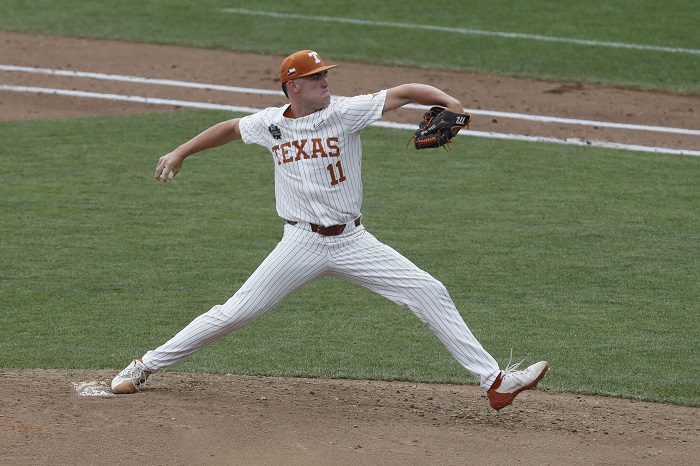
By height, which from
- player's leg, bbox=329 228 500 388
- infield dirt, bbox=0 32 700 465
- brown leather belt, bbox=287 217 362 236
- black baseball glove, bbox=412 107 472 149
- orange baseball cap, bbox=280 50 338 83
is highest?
orange baseball cap, bbox=280 50 338 83

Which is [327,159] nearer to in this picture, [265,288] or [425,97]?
[425,97]

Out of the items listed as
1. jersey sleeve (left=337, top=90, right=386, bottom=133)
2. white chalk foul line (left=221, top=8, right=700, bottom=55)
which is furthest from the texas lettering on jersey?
white chalk foul line (left=221, top=8, right=700, bottom=55)

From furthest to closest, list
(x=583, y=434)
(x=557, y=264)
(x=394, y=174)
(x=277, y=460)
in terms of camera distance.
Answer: (x=394, y=174) → (x=557, y=264) → (x=583, y=434) → (x=277, y=460)

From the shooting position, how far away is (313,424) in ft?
19.2

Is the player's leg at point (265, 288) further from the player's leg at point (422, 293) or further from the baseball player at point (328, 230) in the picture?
the player's leg at point (422, 293)

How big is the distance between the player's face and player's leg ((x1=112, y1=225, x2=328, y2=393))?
630 millimetres

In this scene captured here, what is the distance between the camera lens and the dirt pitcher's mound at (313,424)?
543cm

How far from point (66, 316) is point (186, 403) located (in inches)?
79.7

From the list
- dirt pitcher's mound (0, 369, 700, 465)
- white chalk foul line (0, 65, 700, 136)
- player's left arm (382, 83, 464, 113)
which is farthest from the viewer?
white chalk foul line (0, 65, 700, 136)

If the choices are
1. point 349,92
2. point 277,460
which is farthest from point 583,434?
point 349,92

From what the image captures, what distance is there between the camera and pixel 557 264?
29.1ft

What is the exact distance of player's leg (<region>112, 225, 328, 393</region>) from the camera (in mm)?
5887

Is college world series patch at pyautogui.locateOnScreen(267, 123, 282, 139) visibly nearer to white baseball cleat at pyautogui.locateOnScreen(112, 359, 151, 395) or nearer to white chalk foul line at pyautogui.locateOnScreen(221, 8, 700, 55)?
white baseball cleat at pyautogui.locateOnScreen(112, 359, 151, 395)

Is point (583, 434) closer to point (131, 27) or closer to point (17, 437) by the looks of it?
point (17, 437)
